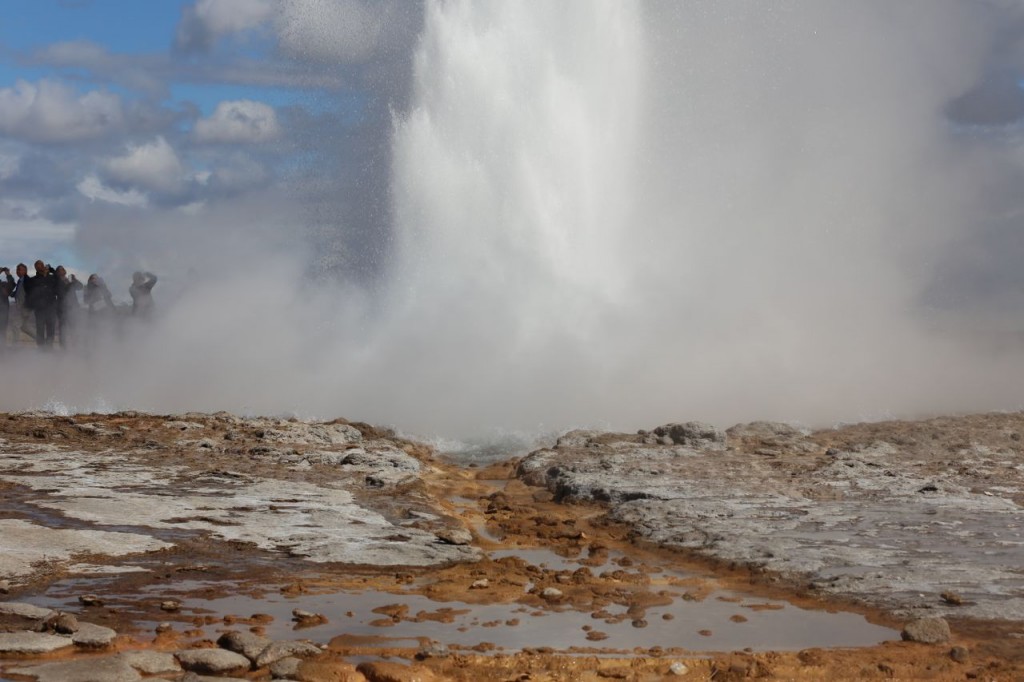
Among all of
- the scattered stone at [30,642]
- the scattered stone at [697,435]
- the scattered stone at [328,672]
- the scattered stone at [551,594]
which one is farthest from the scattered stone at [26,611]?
the scattered stone at [697,435]

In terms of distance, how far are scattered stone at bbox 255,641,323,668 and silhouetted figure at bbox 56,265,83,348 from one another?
13.1 metres

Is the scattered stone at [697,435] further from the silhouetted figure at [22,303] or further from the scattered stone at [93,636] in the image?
the silhouetted figure at [22,303]

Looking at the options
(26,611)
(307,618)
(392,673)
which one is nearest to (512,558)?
(307,618)

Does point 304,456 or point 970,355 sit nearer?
point 304,456

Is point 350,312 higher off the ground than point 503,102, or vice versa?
point 503,102

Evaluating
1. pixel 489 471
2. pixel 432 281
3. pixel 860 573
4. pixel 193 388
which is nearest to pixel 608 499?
pixel 489 471

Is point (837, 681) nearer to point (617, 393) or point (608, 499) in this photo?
point (608, 499)

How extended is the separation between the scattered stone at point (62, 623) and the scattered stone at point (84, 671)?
1.09 feet

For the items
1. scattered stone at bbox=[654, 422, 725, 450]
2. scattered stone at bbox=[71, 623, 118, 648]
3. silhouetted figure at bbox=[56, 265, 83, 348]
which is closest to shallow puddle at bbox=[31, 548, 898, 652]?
scattered stone at bbox=[71, 623, 118, 648]

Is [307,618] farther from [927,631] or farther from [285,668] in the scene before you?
[927,631]

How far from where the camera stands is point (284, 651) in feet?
15.5

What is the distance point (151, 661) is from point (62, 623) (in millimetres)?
576

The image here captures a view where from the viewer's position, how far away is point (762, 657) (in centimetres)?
494

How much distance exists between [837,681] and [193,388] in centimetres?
1188
